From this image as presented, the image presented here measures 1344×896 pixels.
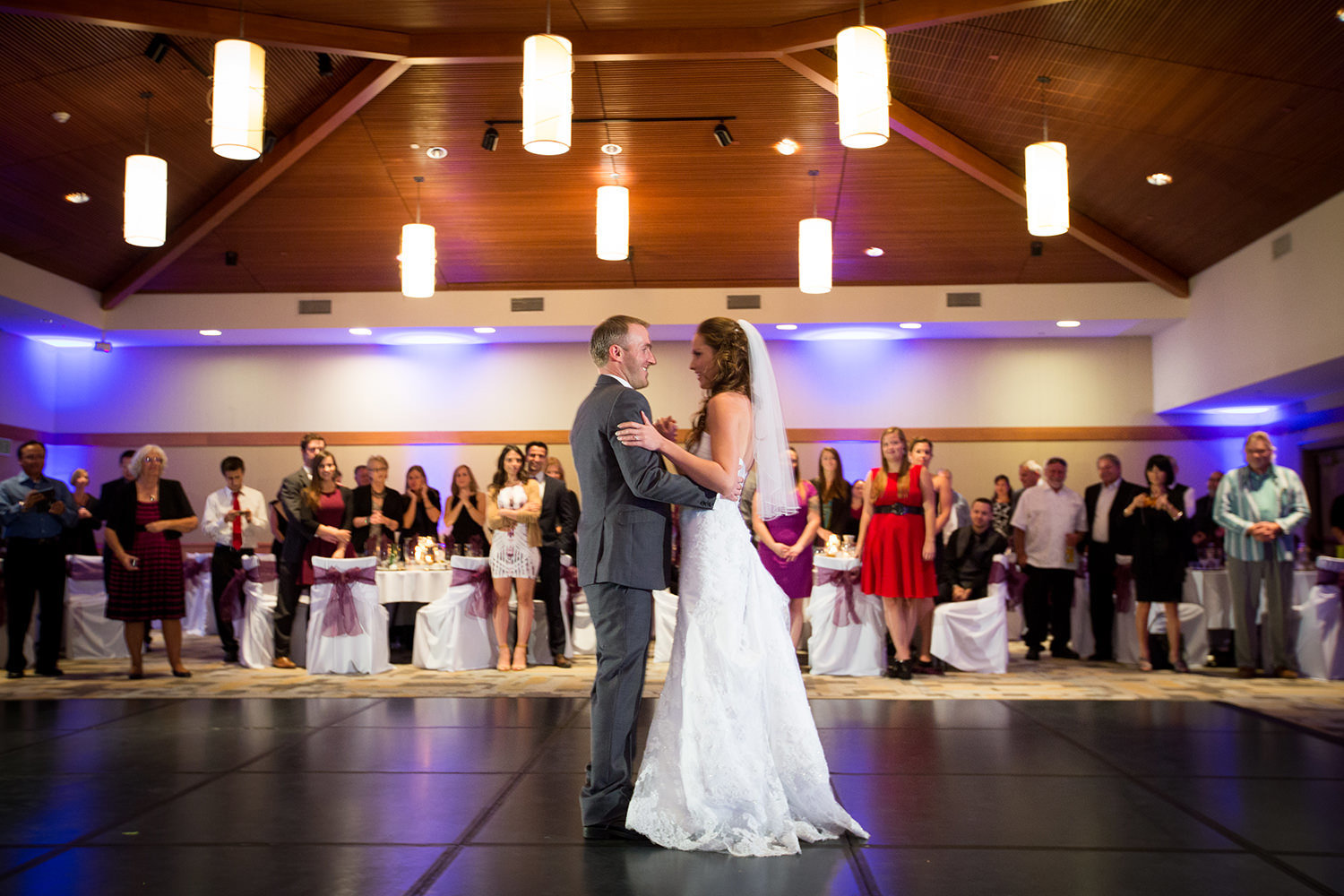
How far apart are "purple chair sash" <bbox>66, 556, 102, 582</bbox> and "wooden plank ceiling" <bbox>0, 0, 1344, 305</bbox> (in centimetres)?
308

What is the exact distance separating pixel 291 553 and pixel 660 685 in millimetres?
2798

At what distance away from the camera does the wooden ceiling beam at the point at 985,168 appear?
759 centimetres

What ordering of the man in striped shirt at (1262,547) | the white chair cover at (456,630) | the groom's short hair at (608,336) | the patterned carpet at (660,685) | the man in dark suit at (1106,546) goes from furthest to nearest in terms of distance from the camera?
the man in dark suit at (1106,546) → the white chair cover at (456,630) → the man in striped shirt at (1262,547) → the patterned carpet at (660,685) → the groom's short hair at (608,336)

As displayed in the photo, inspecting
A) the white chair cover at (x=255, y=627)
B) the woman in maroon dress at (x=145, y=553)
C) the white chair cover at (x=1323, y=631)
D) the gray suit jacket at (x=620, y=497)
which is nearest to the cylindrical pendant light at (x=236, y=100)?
the woman in maroon dress at (x=145, y=553)

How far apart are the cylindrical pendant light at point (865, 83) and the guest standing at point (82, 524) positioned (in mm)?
5670

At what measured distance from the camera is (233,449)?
11922 millimetres

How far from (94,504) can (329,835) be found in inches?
214

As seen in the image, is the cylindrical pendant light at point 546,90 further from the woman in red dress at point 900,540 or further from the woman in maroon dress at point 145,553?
the woman in maroon dress at point 145,553

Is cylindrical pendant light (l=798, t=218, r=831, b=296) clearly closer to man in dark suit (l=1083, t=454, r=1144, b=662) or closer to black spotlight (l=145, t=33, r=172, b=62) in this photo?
man in dark suit (l=1083, t=454, r=1144, b=662)

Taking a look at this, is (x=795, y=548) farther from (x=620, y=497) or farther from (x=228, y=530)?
(x=228, y=530)

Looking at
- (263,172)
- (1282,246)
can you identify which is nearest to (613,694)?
(263,172)

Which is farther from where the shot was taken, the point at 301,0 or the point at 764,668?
the point at 301,0

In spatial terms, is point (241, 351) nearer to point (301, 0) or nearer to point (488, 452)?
point (488, 452)

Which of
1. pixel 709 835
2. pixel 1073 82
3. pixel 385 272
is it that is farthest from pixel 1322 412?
pixel 709 835
